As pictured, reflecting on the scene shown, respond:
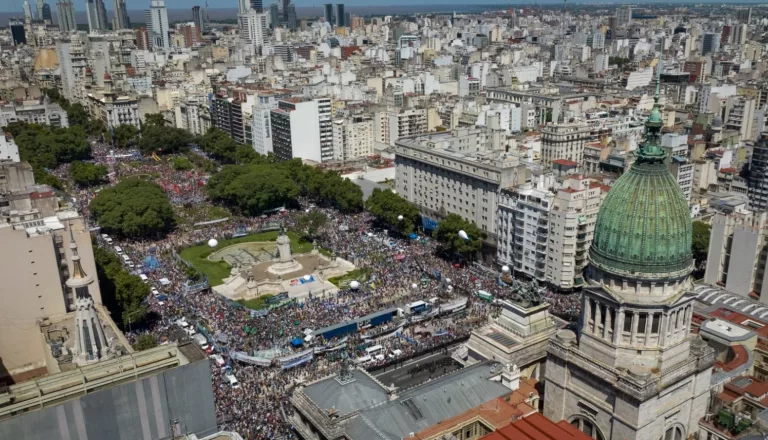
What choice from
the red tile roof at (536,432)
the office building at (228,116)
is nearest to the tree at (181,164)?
the office building at (228,116)

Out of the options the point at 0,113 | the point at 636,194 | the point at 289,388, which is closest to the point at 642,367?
the point at 636,194

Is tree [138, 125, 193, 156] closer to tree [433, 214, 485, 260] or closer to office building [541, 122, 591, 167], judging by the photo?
office building [541, 122, 591, 167]

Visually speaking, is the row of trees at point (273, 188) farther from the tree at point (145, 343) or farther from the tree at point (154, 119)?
the tree at point (154, 119)

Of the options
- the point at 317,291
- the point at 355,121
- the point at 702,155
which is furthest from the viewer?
the point at 355,121

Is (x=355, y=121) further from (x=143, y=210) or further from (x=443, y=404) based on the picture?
(x=443, y=404)

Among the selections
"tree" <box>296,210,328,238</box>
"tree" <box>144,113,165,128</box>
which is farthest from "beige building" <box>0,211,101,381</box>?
"tree" <box>144,113,165,128</box>

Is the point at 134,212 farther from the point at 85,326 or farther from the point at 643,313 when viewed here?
the point at 643,313
